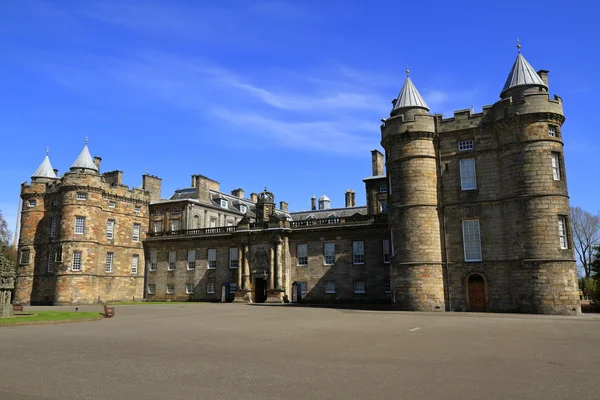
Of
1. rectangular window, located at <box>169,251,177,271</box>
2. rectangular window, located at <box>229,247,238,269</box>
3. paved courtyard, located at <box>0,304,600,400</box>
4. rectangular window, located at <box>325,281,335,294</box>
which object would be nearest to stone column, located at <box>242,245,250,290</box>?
rectangular window, located at <box>229,247,238,269</box>

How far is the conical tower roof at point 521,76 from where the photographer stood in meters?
29.4

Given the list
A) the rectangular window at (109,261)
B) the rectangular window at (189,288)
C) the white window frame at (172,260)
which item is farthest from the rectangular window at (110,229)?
the rectangular window at (189,288)

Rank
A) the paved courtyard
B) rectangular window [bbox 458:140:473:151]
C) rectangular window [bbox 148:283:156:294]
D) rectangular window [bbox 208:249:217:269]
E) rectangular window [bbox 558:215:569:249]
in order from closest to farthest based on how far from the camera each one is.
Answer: the paved courtyard < rectangular window [bbox 558:215:569:249] < rectangular window [bbox 458:140:473:151] < rectangular window [bbox 208:249:217:269] < rectangular window [bbox 148:283:156:294]

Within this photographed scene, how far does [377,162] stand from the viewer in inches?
1903

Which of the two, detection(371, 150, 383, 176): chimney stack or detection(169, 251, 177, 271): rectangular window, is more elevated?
detection(371, 150, 383, 176): chimney stack

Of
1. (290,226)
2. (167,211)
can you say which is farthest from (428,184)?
(167,211)

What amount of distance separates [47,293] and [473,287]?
39292 millimetres

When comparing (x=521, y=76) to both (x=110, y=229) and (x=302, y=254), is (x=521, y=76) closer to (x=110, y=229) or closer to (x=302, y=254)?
(x=302, y=254)

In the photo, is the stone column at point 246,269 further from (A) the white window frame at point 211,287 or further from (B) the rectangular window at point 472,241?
(B) the rectangular window at point 472,241

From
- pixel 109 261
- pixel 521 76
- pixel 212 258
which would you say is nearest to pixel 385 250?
pixel 521 76

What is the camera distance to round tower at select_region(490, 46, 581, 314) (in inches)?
A: 1047

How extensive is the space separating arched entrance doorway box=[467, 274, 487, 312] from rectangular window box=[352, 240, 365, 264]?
40.9 ft

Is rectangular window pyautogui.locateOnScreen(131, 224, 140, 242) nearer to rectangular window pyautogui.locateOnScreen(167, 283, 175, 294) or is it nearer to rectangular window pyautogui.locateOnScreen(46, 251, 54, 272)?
rectangular window pyautogui.locateOnScreen(167, 283, 175, 294)

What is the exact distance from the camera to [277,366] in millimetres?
9883
